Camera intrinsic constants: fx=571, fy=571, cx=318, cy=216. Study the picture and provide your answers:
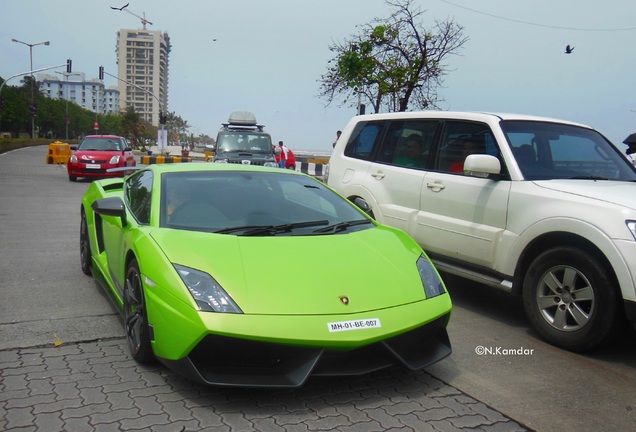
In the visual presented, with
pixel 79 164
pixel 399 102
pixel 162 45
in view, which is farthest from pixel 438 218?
pixel 162 45

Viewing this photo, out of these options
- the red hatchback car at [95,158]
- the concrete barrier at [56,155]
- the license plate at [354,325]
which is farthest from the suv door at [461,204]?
the concrete barrier at [56,155]

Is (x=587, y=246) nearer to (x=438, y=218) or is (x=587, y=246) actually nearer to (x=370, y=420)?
(x=438, y=218)

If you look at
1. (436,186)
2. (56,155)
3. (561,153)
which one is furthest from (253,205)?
(56,155)

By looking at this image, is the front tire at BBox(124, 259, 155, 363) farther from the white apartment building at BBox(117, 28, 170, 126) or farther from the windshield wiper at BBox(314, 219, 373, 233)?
the white apartment building at BBox(117, 28, 170, 126)

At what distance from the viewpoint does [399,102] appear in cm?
2044

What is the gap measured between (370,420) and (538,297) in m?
2.03

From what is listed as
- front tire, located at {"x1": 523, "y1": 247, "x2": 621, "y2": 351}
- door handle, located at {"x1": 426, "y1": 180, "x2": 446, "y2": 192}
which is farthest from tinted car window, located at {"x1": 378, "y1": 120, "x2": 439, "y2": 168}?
front tire, located at {"x1": 523, "y1": 247, "x2": 621, "y2": 351}

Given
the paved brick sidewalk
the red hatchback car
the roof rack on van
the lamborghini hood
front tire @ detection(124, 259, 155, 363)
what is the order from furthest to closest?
the roof rack on van < the red hatchback car < front tire @ detection(124, 259, 155, 363) < the lamborghini hood < the paved brick sidewalk

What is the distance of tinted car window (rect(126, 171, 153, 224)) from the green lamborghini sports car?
2 cm

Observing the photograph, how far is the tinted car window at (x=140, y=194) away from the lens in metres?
4.10

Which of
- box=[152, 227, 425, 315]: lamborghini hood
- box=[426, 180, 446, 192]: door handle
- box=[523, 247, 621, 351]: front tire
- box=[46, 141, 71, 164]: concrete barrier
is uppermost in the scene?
box=[426, 180, 446, 192]: door handle

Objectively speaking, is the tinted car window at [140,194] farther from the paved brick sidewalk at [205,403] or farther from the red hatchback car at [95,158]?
the red hatchback car at [95,158]

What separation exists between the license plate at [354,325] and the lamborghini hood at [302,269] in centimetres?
8

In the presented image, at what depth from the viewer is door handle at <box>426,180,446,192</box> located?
5.40m
